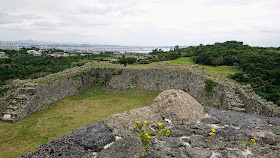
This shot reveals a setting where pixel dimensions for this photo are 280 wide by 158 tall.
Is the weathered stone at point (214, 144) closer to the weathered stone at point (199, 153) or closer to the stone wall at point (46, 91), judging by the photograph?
the weathered stone at point (199, 153)

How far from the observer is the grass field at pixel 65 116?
10270 millimetres

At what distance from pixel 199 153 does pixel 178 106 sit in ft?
13.0

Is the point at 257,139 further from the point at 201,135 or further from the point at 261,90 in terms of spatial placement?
the point at 261,90

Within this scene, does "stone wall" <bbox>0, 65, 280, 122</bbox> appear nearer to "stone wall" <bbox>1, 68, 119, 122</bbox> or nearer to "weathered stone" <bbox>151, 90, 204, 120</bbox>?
"stone wall" <bbox>1, 68, 119, 122</bbox>

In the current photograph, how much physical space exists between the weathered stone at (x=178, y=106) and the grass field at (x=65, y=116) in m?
6.40

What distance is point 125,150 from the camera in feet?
14.7

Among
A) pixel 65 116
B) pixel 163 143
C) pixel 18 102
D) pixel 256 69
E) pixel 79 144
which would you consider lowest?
pixel 65 116

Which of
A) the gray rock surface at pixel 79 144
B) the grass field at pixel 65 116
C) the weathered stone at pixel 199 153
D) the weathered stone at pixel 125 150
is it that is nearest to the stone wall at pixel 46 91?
the grass field at pixel 65 116

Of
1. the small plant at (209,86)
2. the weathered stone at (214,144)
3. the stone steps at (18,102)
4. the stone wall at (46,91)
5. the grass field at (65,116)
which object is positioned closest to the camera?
the weathered stone at (214,144)

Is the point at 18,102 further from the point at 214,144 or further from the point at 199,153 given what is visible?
the point at 214,144

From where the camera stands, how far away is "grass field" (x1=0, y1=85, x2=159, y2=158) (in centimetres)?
1027

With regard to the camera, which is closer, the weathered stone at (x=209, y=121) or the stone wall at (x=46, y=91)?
the weathered stone at (x=209, y=121)

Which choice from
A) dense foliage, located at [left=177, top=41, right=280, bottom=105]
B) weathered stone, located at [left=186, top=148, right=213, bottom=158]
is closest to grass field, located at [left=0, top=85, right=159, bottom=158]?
weathered stone, located at [left=186, top=148, right=213, bottom=158]

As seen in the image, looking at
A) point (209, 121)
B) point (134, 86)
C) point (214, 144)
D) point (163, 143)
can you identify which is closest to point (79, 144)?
point (163, 143)
